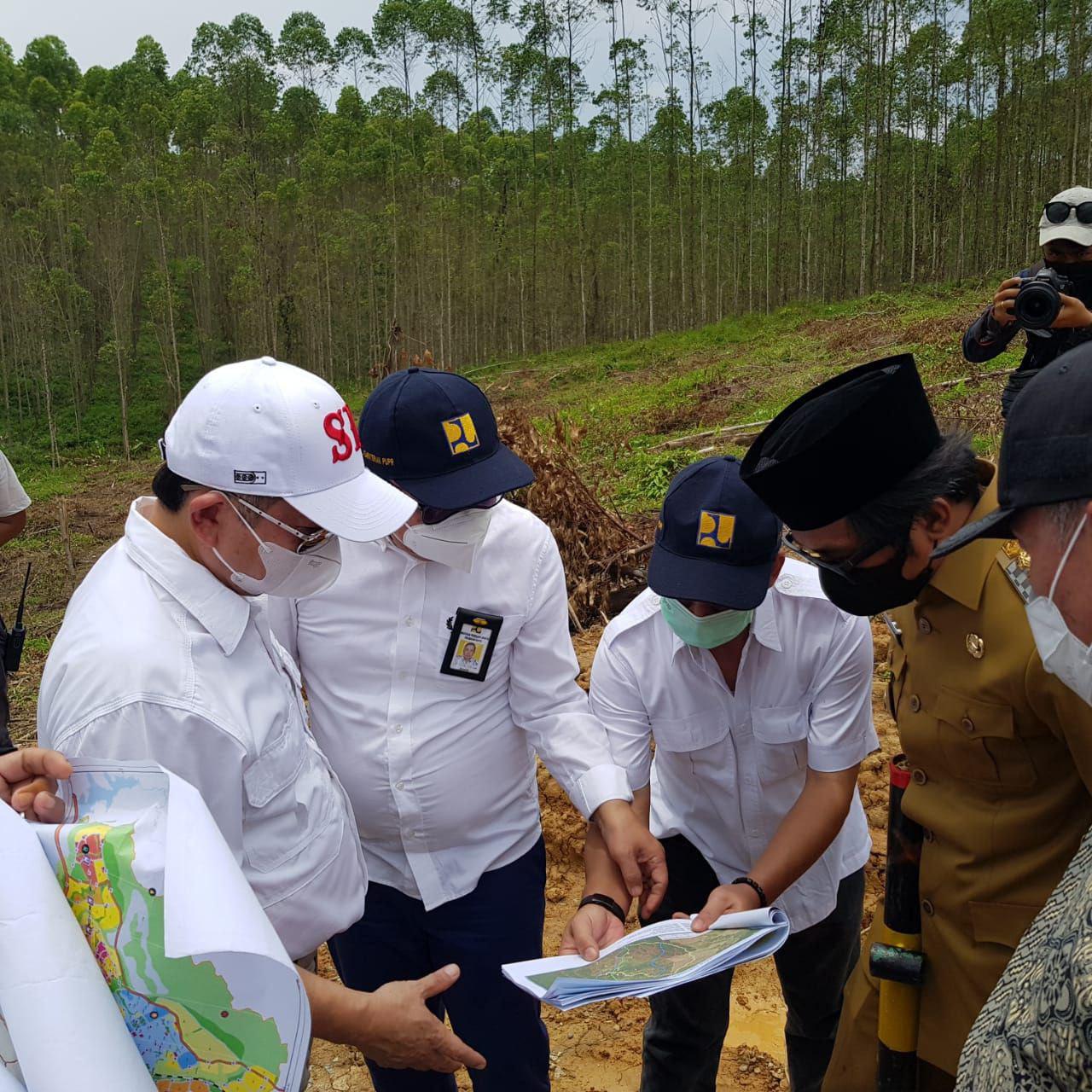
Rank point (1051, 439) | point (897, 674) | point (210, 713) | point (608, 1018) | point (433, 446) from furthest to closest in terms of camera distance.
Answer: point (608, 1018)
point (433, 446)
point (897, 674)
point (210, 713)
point (1051, 439)

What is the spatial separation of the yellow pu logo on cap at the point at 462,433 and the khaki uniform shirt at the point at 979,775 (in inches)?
37.9

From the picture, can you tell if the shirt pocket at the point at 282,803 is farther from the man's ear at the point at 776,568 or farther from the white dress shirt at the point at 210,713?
the man's ear at the point at 776,568

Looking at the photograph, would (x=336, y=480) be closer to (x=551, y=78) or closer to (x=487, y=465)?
(x=487, y=465)

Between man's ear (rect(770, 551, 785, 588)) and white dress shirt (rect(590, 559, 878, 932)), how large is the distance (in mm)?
37

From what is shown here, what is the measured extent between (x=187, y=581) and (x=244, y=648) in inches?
6.1

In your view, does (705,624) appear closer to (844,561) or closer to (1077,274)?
(844,561)

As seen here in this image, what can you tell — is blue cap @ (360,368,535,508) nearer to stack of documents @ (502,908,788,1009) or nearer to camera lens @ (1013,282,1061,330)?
stack of documents @ (502,908,788,1009)

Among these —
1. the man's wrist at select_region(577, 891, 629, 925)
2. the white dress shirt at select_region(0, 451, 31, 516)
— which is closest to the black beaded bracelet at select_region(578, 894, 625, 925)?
the man's wrist at select_region(577, 891, 629, 925)

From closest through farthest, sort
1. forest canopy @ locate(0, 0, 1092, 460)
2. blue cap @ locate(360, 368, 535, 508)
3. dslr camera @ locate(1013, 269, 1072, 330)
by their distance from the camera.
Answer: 1. blue cap @ locate(360, 368, 535, 508)
2. dslr camera @ locate(1013, 269, 1072, 330)
3. forest canopy @ locate(0, 0, 1092, 460)

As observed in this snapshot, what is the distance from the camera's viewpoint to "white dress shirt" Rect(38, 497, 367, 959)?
137 cm

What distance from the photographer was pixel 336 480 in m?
1.58

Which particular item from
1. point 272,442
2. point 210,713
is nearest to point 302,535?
point 272,442

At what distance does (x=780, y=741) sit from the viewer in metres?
2.01

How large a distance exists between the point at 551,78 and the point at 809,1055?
3889 cm
